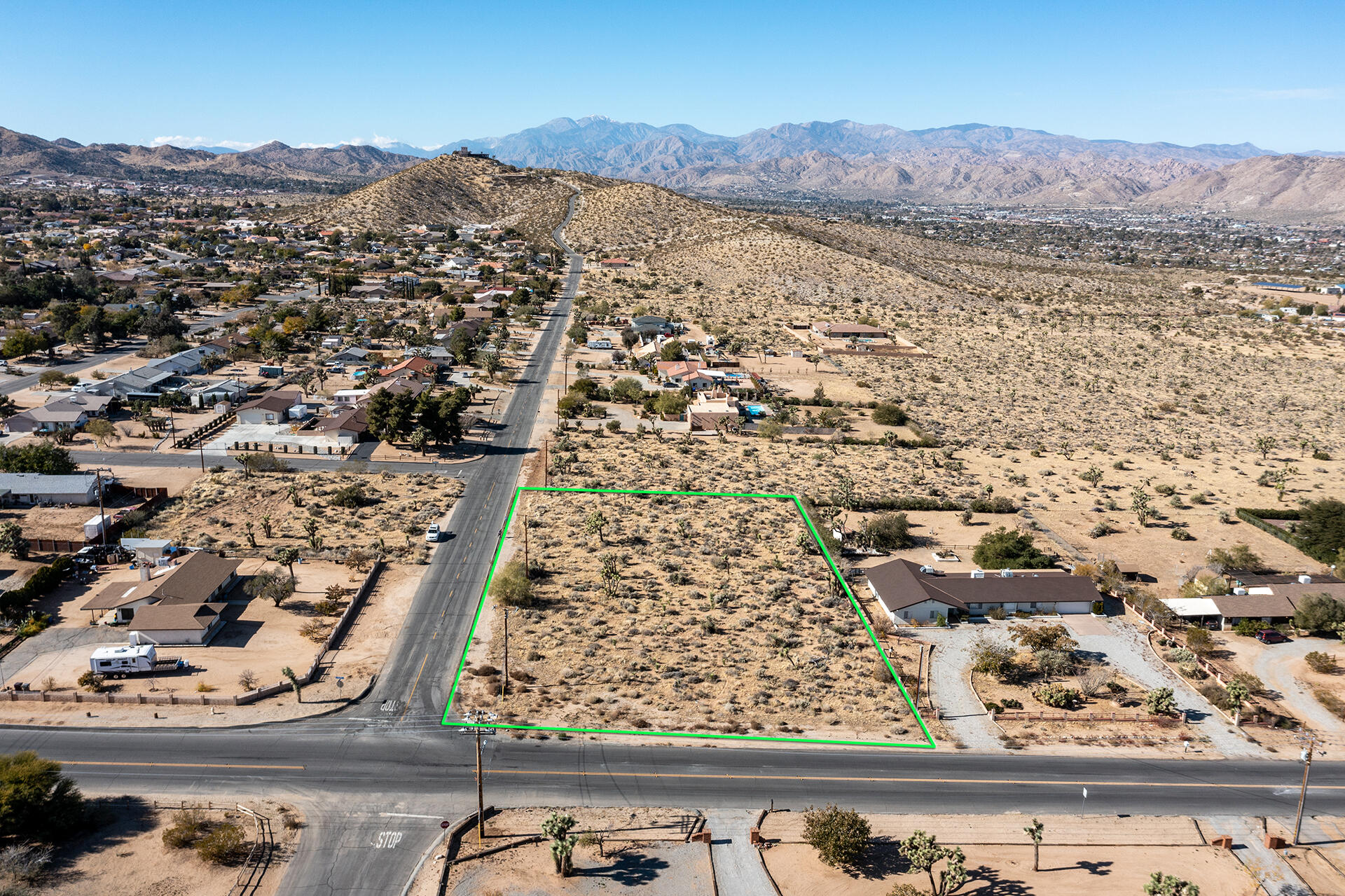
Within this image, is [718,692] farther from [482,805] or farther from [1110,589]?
[1110,589]

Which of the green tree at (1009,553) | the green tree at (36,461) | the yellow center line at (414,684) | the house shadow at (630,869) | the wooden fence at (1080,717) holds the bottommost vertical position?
the house shadow at (630,869)

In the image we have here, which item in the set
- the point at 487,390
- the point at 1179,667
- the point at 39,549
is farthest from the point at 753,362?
the point at 39,549

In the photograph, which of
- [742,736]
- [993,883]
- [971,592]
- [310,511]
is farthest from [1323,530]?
[310,511]

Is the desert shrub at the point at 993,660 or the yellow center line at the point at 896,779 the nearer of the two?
the yellow center line at the point at 896,779

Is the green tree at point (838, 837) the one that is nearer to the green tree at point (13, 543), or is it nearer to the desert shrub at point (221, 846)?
the desert shrub at point (221, 846)

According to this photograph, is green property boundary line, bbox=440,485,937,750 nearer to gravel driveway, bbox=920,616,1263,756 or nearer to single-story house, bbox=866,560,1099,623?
gravel driveway, bbox=920,616,1263,756

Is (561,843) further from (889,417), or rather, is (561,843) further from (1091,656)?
(889,417)

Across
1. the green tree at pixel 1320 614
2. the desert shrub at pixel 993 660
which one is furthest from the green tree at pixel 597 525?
the green tree at pixel 1320 614
